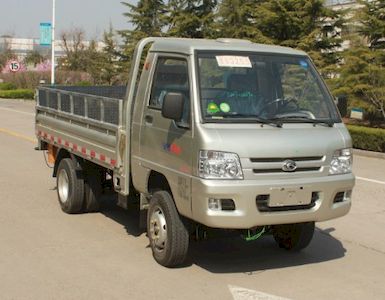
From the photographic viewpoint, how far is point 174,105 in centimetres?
514

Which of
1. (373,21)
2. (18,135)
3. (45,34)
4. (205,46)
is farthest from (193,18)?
(205,46)

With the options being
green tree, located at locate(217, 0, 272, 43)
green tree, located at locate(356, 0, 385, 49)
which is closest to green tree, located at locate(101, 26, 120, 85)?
green tree, located at locate(217, 0, 272, 43)

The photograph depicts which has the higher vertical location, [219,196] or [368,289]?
[219,196]

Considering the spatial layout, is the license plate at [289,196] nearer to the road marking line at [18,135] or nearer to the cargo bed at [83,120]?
the cargo bed at [83,120]

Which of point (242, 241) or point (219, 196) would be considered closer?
point (219, 196)

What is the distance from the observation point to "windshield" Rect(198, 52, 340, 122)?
5344 millimetres

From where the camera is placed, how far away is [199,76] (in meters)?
5.37

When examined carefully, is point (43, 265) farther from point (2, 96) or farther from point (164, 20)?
point (2, 96)

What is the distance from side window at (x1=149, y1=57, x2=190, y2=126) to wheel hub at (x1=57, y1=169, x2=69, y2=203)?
251 centimetres

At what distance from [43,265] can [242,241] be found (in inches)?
90.0

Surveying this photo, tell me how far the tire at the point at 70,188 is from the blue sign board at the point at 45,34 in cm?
3159

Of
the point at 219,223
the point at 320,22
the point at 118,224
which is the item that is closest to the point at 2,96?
the point at 320,22

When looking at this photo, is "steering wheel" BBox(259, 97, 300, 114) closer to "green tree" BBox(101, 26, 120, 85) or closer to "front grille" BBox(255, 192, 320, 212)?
"front grille" BBox(255, 192, 320, 212)

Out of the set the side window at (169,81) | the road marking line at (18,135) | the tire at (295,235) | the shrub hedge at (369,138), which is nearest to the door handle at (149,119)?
the side window at (169,81)
